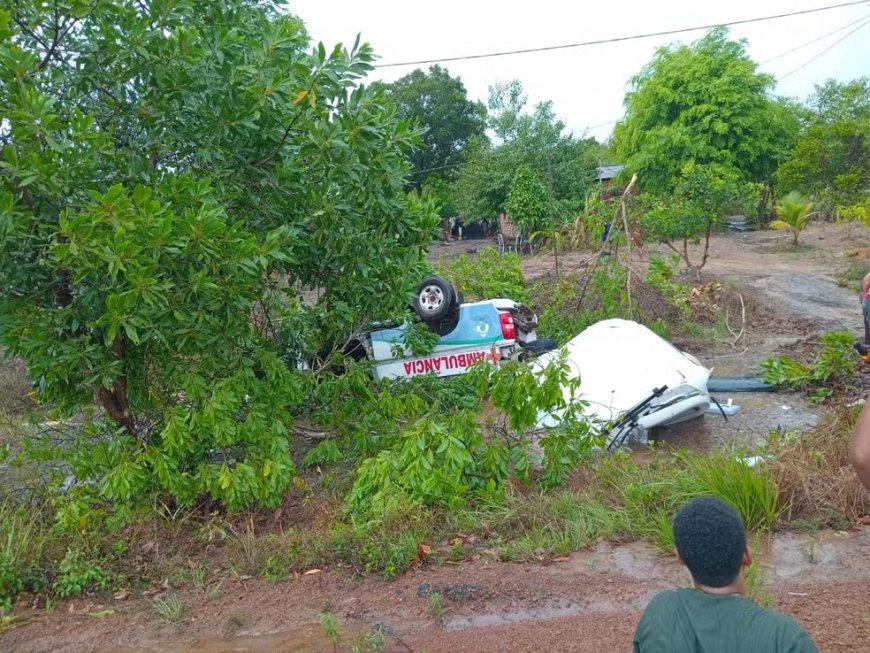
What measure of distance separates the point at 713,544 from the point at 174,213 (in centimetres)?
429

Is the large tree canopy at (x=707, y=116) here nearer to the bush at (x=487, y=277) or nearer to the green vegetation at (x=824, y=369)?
the bush at (x=487, y=277)

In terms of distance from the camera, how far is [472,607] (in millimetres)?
4758

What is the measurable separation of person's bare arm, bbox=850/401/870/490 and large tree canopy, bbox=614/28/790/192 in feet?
113

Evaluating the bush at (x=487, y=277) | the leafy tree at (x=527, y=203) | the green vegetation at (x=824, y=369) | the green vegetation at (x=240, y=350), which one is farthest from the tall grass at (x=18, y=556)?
the leafy tree at (x=527, y=203)

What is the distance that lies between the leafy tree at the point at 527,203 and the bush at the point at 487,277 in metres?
6.31

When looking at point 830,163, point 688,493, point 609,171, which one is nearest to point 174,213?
point 688,493

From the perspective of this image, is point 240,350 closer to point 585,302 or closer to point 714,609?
point 714,609

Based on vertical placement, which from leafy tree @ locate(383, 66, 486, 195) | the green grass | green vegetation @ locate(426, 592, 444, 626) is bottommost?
green vegetation @ locate(426, 592, 444, 626)

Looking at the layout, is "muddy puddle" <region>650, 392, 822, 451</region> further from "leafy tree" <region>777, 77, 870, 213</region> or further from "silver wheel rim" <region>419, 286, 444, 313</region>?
"leafy tree" <region>777, 77, 870, 213</region>

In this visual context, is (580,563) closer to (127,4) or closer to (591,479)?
(591,479)

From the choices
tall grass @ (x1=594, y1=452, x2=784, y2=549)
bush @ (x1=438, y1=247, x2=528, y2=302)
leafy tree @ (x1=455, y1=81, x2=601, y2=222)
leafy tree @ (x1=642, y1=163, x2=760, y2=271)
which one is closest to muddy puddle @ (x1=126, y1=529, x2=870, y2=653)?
tall grass @ (x1=594, y1=452, x2=784, y2=549)

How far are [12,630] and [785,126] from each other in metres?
39.3

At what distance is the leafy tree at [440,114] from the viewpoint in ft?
141

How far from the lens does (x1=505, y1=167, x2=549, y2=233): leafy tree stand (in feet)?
74.4
